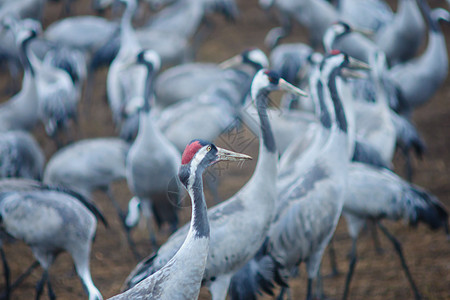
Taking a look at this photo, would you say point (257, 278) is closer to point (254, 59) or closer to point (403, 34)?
point (254, 59)

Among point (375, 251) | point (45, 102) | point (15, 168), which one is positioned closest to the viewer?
point (375, 251)

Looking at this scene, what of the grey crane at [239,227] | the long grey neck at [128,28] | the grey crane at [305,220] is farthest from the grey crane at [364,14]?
the grey crane at [239,227]

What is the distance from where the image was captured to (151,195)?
14.5 ft

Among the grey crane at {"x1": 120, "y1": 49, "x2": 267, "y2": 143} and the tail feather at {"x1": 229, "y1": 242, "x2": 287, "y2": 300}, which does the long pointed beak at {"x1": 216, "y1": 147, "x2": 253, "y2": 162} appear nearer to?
the tail feather at {"x1": 229, "y1": 242, "x2": 287, "y2": 300}

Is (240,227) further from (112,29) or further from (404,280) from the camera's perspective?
(112,29)

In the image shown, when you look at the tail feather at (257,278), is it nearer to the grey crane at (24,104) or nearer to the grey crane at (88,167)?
the grey crane at (88,167)

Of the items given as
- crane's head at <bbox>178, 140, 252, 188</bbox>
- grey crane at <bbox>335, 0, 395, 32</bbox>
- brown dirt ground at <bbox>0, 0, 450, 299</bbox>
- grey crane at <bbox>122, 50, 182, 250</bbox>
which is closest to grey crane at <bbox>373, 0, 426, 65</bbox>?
grey crane at <bbox>335, 0, 395, 32</bbox>

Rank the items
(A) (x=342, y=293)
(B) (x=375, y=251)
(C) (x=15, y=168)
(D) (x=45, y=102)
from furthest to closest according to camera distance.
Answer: (D) (x=45, y=102) < (C) (x=15, y=168) < (B) (x=375, y=251) < (A) (x=342, y=293)

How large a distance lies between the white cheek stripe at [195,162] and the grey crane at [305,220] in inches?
38.7

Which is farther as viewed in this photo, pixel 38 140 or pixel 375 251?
pixel 38 140

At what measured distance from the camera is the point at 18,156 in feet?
15.1

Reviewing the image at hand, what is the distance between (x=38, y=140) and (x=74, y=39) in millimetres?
1381

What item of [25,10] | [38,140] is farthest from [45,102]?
[25,10]

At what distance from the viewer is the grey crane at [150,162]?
4.16 m
